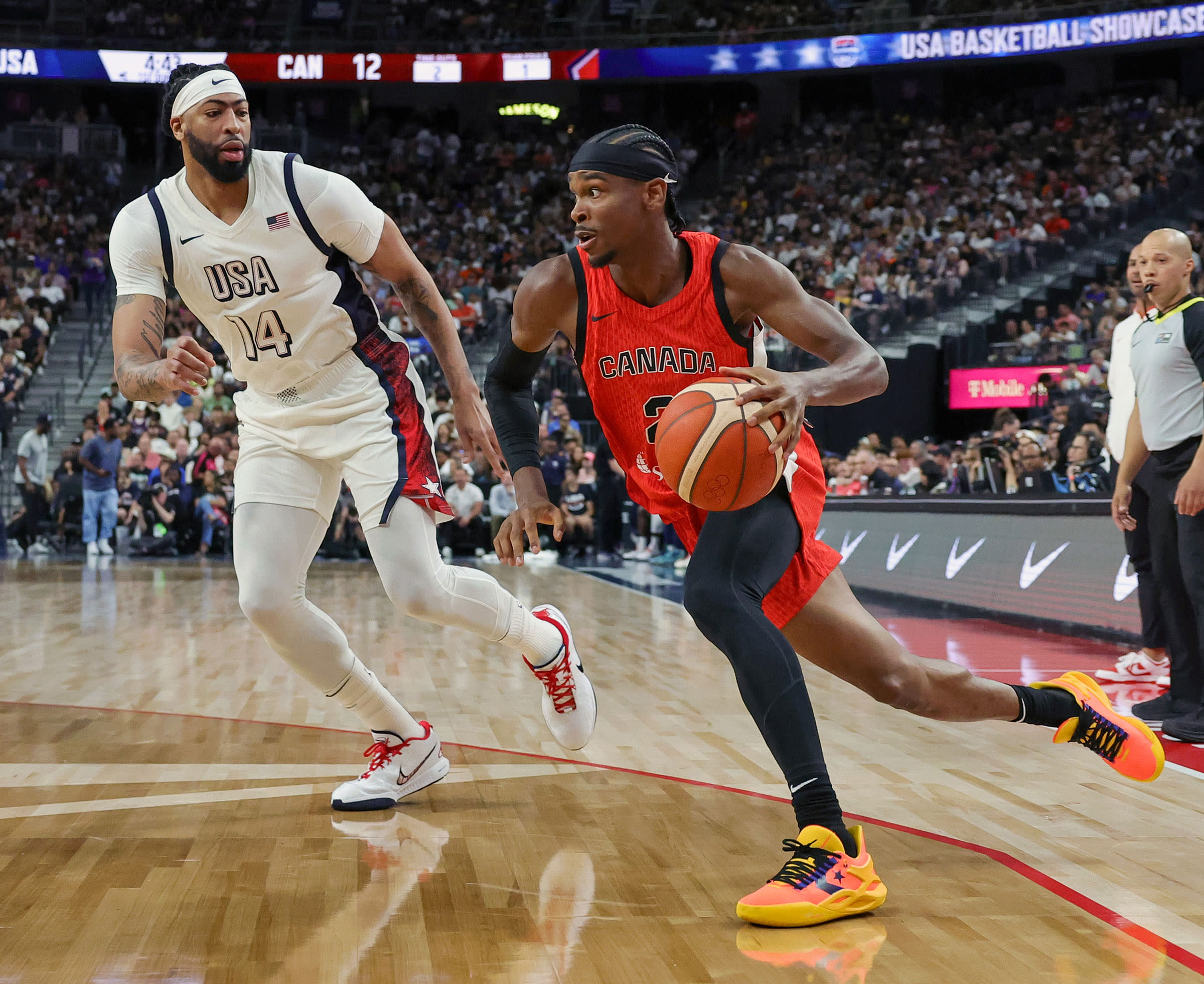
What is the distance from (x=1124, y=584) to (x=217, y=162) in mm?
6042

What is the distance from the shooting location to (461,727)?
5188 mm

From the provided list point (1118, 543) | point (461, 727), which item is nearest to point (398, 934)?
point (461, 727)

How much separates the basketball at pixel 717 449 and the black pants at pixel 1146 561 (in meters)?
3.04

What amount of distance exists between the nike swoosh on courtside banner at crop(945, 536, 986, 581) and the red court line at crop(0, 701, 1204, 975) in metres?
6.00

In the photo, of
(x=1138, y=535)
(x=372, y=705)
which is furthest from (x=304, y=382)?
(x=1138, y=535)

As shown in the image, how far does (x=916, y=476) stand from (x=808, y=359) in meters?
4.97

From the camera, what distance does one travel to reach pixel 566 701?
4070 mm

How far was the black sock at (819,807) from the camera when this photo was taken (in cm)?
276

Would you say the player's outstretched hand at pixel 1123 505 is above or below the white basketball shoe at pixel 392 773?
above

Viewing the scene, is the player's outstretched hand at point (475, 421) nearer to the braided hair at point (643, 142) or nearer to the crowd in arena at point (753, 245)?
the braided hair at point (643, 142)

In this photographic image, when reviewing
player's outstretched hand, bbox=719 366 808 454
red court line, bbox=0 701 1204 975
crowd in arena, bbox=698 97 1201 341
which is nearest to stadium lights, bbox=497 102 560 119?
crowd in arena, bbox=698 97 1201 341

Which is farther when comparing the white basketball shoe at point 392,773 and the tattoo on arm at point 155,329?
the white basketball shoe at point 392,773

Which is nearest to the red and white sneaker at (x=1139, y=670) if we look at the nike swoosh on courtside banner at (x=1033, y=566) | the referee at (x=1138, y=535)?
the referee at (x=1138, y=535)

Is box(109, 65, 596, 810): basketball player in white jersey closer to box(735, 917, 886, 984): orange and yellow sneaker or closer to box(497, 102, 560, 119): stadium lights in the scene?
box(735, 917, 886, 984): orange and yellow sneaker
